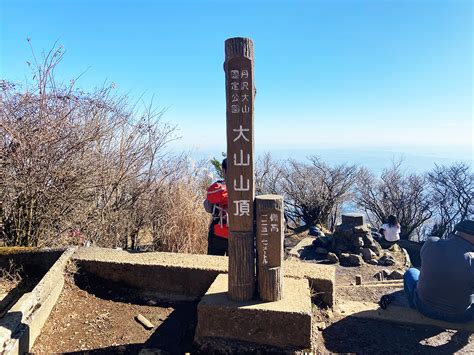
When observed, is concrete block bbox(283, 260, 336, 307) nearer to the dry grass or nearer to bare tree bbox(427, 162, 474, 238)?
the dry grass

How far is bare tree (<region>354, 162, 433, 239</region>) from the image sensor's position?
56.0ft

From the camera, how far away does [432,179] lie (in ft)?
58.5

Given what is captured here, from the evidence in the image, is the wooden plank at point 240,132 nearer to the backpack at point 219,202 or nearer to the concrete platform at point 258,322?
the concrete platform at point 258,322

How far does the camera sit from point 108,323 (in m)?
2.86

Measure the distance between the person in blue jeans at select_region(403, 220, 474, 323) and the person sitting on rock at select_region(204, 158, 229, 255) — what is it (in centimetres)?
203

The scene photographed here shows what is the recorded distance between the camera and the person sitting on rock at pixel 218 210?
3.51 metres

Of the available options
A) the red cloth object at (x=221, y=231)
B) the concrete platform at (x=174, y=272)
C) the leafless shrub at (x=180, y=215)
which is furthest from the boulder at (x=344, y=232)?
the red cloth object at (x=221, y=231)

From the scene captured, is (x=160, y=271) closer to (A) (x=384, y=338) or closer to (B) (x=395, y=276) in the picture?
(A) (x=384, y=338)

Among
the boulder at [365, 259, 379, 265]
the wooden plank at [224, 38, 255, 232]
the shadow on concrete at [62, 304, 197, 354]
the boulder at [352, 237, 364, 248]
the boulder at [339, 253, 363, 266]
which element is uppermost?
the wooden plank at [224, 38, 255, 232]

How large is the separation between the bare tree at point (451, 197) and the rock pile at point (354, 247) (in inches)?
423

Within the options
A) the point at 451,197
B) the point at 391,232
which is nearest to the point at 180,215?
the point at 391,232

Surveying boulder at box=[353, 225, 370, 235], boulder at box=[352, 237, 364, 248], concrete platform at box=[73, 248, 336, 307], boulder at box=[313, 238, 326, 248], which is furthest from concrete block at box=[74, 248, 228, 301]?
boulder at box=[313, 238, 326, 248]

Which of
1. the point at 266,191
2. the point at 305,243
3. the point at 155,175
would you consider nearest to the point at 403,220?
the point at 266,191

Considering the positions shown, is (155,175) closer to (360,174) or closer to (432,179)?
(360,174)
